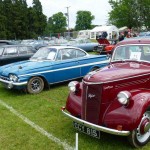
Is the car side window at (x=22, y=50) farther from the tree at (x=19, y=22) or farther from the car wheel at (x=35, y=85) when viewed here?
the tree at (x=19, y=22)

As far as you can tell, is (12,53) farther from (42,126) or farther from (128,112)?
(128,112)

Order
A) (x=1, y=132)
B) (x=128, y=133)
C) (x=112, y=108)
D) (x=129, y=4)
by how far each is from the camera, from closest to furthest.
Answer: (x=128, y=133) < (x=112, y=108) < (x=1, y=132) < (x=129, y=4)

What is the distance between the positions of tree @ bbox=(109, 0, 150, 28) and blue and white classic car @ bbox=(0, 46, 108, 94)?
36.1 metres

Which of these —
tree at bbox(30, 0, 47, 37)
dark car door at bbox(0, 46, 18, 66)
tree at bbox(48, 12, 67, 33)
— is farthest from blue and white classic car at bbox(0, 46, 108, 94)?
tree at bbox(48, 12, 67, 33)

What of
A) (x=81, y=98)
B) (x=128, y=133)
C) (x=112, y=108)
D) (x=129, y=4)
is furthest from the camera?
(x=129, y=4)

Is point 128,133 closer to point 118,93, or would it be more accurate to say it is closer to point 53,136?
point 118,93

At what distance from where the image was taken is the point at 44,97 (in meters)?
8.76

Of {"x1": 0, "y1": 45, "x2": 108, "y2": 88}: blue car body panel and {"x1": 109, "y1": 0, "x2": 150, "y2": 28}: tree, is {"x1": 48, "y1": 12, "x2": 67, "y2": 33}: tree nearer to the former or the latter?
{"x1": 109, "y1": 0, "x2": 150, "y2": 28}: tree

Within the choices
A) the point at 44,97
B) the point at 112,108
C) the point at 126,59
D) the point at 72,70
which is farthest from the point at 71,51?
the point at 112,108

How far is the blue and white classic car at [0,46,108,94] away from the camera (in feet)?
29.2

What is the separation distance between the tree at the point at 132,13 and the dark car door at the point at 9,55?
113 ft

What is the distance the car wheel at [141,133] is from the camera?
16.1 feet

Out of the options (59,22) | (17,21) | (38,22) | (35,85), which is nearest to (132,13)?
(17,21)

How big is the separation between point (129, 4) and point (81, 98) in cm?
4204
